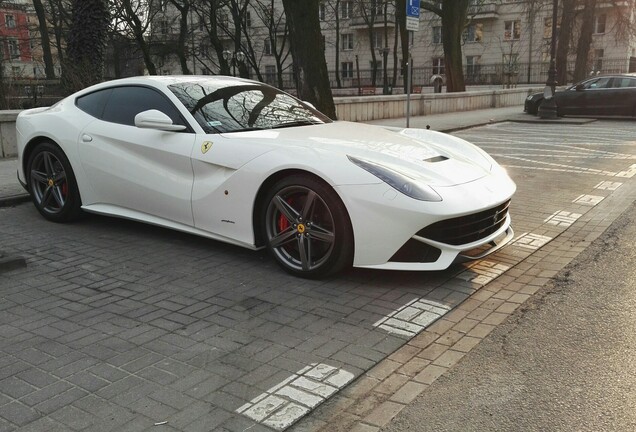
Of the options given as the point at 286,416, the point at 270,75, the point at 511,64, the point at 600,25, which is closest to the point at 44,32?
the point at 270,75

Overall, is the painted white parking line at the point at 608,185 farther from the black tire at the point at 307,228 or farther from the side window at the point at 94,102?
the side window at the point at 94,102

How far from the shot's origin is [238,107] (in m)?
5.57

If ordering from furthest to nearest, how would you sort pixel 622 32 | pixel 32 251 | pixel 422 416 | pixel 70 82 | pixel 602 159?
pixel 622 32
pixel 70 82
pixel 602 159
pixel 32 251
pixel 422 416

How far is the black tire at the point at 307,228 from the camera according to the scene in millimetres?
4469

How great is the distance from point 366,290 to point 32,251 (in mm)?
3186

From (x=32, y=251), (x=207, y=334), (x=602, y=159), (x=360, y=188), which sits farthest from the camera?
(x=602, y=159)

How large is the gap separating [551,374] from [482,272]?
171cm

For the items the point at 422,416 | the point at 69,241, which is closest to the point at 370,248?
the point at 422,416

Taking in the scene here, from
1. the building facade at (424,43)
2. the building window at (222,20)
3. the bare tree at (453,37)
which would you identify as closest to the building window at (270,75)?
the building facade at (424,43)

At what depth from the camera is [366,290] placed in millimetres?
4480

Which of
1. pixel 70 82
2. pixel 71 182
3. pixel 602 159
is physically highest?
pixel 70 82

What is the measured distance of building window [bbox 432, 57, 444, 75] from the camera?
61597 millimetres

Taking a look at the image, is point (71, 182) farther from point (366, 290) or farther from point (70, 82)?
point (70, 82)

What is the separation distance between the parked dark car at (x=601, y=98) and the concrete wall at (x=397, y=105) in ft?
12.5
